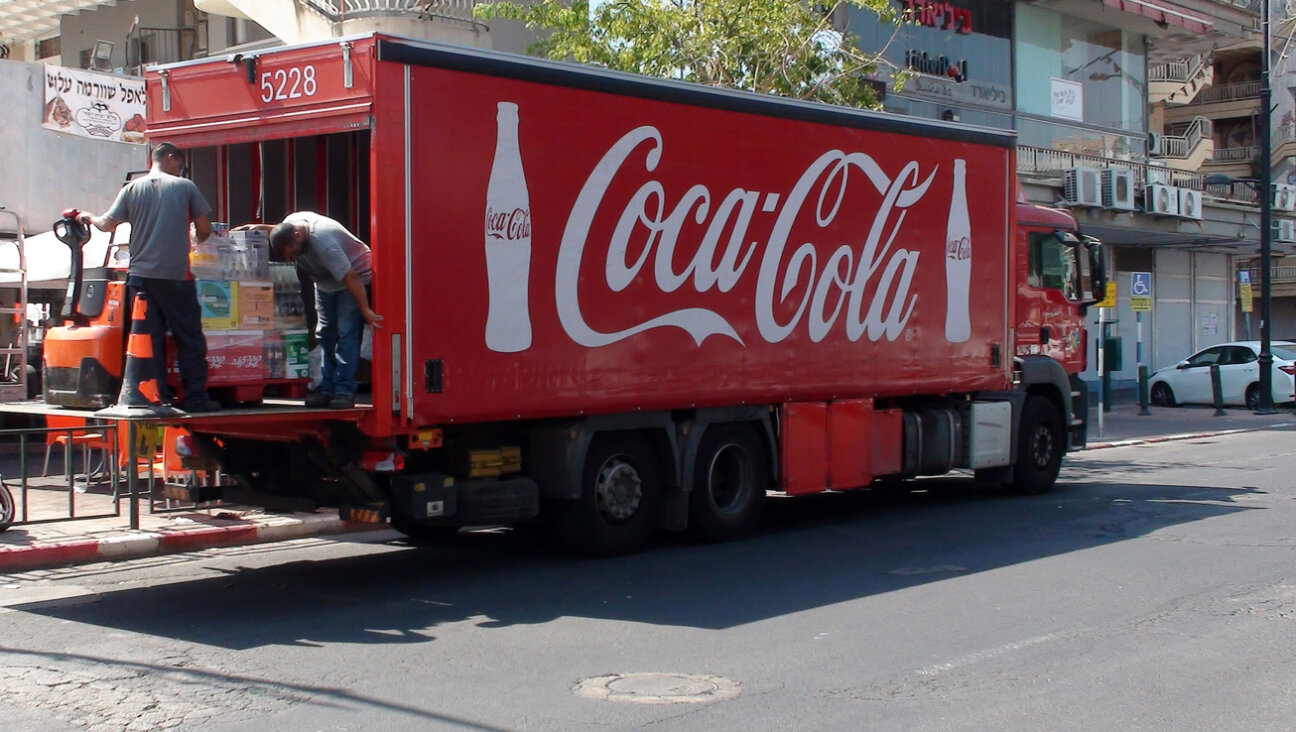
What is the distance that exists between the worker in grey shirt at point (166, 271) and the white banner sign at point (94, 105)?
32.5 feet

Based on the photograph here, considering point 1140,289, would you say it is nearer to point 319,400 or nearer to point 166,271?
point 319,400

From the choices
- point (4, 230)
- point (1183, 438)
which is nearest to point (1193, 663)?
point (4, 230)

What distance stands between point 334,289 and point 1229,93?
47.8 meters

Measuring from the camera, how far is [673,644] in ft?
25.1

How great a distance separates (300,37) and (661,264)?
10439 millimetres

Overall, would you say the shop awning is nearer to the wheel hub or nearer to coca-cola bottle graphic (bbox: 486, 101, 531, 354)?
the wheel hub

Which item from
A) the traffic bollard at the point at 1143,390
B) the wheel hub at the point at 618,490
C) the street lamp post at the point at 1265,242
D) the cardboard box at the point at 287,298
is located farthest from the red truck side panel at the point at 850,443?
the street lamp post at the point at 1265,242

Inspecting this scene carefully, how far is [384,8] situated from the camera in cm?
1798

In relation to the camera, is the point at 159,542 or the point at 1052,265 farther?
the point at 1052,265

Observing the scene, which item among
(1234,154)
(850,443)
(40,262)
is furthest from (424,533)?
(1234,154)

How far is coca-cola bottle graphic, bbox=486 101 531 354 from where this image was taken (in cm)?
945

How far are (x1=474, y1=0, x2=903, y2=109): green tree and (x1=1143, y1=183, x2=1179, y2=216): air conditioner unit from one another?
49.7ft

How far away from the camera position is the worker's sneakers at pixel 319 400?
8.78 metres

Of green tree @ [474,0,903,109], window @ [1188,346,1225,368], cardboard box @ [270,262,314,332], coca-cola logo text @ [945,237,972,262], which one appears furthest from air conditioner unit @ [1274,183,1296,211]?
cardboard box @ [270,262,314,332]
